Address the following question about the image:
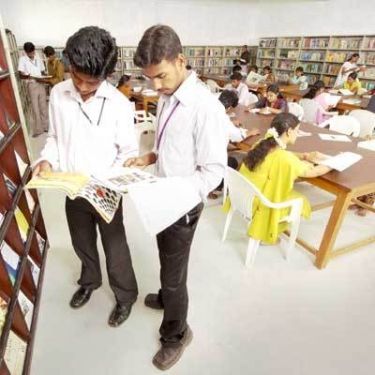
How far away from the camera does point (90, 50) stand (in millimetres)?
1030

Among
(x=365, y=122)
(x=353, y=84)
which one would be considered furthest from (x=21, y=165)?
(x=353, y=84)

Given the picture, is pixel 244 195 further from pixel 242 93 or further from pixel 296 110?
pixel 242 93

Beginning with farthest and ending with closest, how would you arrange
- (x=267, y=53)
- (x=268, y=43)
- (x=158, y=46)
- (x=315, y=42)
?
(x=267, y=53), (x=268, y=43), (x=315, y=42), (x=158, y=46)

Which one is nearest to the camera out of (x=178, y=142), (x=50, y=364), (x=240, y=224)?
(x=178, y=142)

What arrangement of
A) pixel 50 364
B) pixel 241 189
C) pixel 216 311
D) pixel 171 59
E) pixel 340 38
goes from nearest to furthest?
1. pixel 171 59
2. pixel 50 364
3. pixel 216 311
4. pixel 241 189
5. pixel 340 38

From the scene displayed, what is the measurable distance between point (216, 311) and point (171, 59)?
1.44m

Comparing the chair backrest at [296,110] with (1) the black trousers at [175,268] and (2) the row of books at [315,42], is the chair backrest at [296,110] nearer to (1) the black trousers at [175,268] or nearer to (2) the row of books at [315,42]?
(1) the black trousers at [175,268]

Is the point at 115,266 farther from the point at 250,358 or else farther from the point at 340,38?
the point at 340,38

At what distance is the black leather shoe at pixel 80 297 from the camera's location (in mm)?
1721

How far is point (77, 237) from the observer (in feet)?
4.90

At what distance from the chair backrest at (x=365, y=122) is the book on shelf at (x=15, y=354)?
3.70 metres

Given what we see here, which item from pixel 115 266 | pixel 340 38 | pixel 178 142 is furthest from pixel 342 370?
pixel 340 38

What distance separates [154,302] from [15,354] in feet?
2.35

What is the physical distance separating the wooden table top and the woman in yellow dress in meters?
0.14
